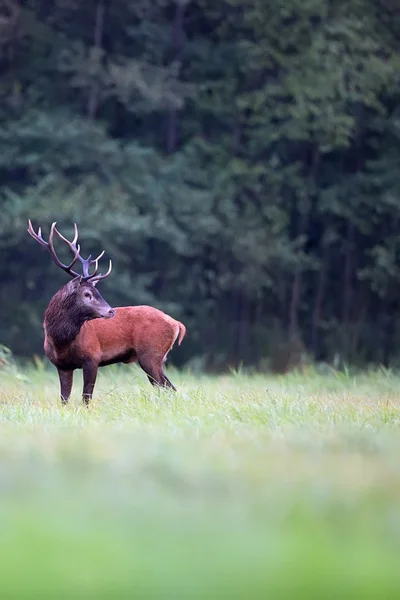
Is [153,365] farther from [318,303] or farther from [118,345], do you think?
[318,303]

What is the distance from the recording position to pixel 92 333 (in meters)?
9.10

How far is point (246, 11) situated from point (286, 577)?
20031 millimetres

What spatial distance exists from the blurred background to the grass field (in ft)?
42.8

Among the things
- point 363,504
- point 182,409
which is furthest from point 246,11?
point 363,504

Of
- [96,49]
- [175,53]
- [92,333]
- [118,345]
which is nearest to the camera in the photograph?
[92,333]

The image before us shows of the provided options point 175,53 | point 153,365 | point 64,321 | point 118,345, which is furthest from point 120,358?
point 175,53

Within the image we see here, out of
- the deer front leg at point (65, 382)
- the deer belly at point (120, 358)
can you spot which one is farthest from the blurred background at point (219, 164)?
the deer front leg at point (65, 382)

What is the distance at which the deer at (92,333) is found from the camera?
349 inches

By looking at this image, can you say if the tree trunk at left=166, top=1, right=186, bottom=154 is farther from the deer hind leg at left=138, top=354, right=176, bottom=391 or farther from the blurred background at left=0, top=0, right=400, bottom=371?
the deer hind leg at left=138, top=354, right=176, bottom=391

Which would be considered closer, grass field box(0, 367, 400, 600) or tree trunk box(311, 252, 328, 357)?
grass field box(0, 367, 400, 600)

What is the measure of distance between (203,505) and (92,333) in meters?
5.27

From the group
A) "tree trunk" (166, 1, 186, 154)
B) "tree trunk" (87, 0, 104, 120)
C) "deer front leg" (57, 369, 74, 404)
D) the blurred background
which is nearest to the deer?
"deer front leg" (57, 369, 74, 404)

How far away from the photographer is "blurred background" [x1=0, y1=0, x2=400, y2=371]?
20094 millimetres

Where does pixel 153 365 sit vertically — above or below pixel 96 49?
below
